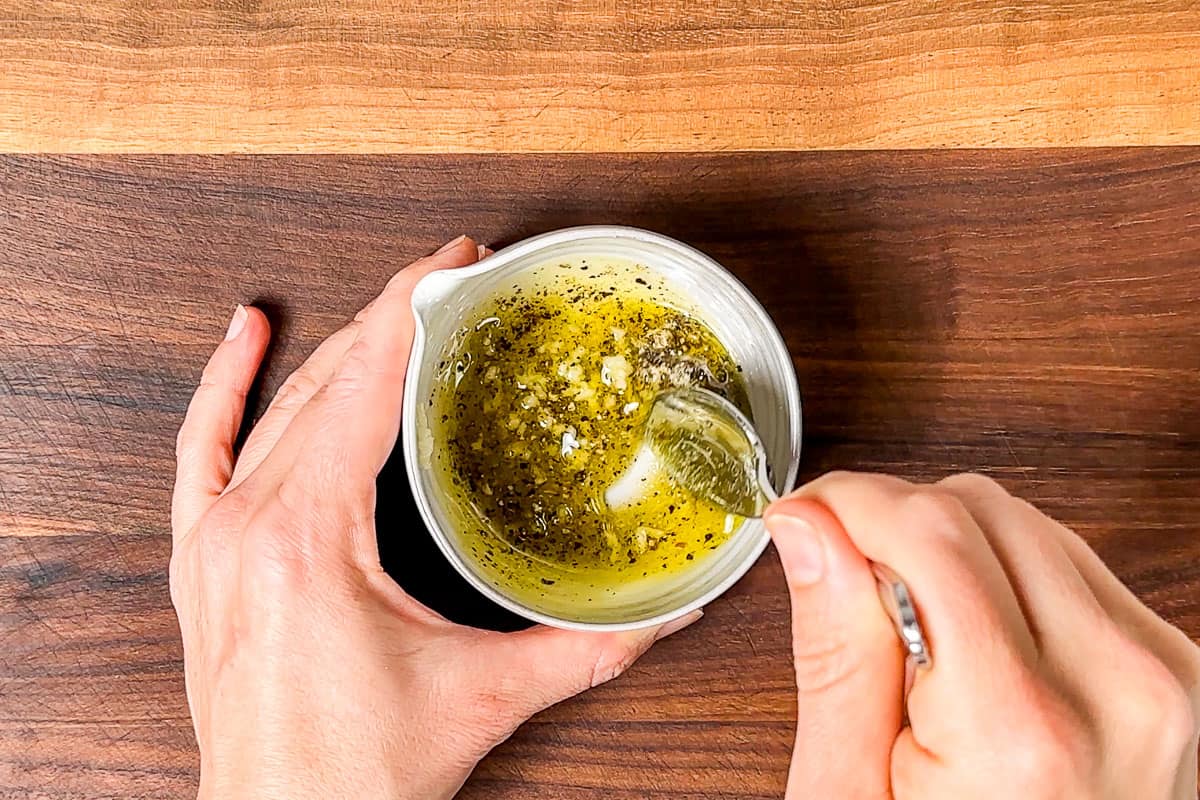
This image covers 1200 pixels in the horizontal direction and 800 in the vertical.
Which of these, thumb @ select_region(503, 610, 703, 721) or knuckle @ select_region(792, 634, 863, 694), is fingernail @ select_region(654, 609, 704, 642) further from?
knuckle @ select_region(792, 634, 863, 694)

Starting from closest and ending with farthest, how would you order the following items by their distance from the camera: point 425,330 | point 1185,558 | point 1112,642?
point 1112,642 < point 425,330 < point 1185,558

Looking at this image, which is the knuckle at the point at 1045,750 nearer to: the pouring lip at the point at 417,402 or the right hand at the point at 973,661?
the right hand at the point at 973,661

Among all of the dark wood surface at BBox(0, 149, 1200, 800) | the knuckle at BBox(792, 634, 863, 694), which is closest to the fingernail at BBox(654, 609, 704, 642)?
the dark wood surface at BBox(0, 149, 1200, 800)

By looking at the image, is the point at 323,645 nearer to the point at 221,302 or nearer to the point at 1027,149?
the point at 221,302

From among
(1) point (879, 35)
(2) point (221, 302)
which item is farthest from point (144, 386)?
(1) point (879, 35)

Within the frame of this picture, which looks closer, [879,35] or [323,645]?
[323,645]

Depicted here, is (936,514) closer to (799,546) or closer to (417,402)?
(799,546)
